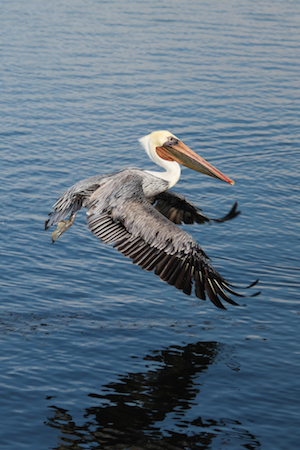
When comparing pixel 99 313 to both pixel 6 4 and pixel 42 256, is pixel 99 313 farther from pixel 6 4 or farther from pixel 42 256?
pixel 6 4

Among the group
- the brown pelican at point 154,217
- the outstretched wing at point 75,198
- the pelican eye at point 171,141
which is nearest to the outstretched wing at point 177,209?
the brown pelican at point 154,217

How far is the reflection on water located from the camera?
7.08 m

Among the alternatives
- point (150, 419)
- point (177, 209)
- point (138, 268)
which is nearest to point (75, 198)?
point (177, 209)

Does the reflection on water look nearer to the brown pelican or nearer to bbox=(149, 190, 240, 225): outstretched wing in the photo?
the brown pelican

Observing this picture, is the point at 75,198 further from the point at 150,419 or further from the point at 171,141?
the point at 150,419

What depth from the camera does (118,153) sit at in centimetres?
1603

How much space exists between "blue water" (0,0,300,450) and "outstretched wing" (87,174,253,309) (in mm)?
1161

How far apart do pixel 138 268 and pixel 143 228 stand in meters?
2.74

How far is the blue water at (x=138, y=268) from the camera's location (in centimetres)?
755

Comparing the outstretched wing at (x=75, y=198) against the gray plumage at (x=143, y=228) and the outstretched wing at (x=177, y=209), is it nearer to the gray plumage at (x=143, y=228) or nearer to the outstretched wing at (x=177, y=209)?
the gray plumage at (x=143, y=228)

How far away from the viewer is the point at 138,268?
11273 millimetres

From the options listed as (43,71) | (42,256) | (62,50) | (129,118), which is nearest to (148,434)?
(42,256)

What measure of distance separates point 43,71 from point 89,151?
6.81 meters

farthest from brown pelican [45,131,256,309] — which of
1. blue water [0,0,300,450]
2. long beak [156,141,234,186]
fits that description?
blue water [0,0,300,450]
